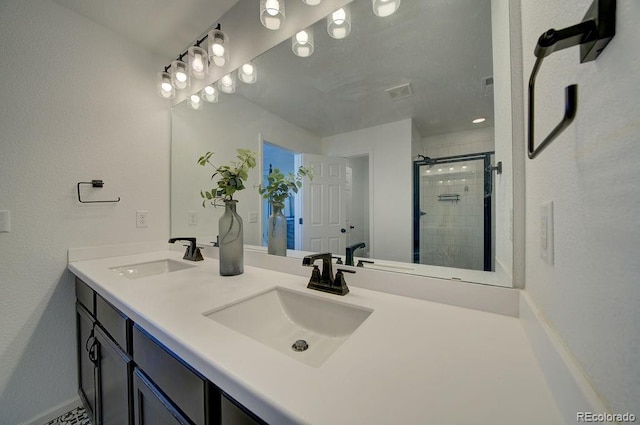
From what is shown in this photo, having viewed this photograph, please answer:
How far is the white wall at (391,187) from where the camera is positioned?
3.17 ft

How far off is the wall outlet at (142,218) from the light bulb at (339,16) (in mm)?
1707

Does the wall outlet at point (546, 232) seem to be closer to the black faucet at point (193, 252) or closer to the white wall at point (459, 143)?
the white wall at point (459, 143)

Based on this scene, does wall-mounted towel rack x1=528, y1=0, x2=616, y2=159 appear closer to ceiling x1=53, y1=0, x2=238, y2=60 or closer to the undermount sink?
the undermount sink

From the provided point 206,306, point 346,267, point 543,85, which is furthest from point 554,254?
point 206,306

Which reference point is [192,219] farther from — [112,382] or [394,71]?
[394,71]

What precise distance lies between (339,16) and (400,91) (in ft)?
1.36

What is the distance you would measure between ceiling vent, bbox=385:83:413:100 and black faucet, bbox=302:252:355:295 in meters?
0.75

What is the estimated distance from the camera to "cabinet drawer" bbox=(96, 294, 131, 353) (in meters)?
0.77

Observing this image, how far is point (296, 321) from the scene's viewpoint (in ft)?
2.73

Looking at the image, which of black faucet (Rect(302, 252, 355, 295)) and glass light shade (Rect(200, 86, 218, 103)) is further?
glass light shade (Rect(200, 86, 218, 103))

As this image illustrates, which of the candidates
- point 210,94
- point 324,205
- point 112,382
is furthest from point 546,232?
point 210,94

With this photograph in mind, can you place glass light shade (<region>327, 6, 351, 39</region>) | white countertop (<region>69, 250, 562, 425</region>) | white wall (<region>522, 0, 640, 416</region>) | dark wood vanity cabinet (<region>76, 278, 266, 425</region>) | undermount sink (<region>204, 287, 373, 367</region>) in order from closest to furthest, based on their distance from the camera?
white wall (<region>522, 0, 640, 416</region>) → white countertop (<region>69, 250, 562, 425</region>) → dark wood vanity cabinet (<region>76, 278, 266, 425</region>) → undermount sink (<region>204, 287, 373, 367</region>) → glass light shade (<region>327, 6, 351, 39</region>)

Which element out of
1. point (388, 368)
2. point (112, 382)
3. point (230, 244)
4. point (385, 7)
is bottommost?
point (112, 382)

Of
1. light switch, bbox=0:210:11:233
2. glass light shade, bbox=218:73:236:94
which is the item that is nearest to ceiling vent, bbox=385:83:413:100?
glass light shade, bbox=218:73:236:94
